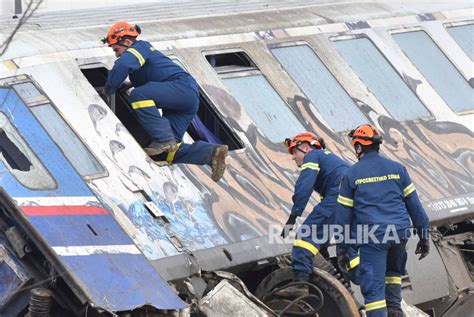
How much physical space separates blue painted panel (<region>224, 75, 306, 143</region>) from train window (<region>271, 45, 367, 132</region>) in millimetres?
497

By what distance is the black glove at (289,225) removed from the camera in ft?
44.0

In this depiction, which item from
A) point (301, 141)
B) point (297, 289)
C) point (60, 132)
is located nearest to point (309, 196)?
point (301, 141)

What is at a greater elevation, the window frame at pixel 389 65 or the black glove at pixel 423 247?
the window frame at pixel 389 65

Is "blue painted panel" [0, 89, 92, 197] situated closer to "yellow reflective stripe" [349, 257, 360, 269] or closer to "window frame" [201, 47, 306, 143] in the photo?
"yellow reflective stripe" [349, 257, 360, 269]

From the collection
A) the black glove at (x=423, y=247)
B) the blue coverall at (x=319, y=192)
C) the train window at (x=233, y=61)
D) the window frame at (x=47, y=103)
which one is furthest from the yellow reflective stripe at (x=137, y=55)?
the black glove at (x=423, y=247)

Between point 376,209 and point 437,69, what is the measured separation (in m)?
4.85

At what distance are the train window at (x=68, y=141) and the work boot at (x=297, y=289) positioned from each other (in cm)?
194

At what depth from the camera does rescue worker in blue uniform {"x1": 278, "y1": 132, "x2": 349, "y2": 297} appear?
13094 millimetres

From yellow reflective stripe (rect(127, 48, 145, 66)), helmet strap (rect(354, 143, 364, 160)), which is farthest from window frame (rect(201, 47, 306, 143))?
helmet strap (rect(354, 143, 364, 160))

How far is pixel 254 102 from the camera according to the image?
15.2 m

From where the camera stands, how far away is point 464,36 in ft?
59.8

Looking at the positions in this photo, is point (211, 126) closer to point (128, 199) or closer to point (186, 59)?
point (186, 59)

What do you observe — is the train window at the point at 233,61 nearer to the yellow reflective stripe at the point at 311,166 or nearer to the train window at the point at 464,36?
the yellow reflective stripe at the point at 311,166

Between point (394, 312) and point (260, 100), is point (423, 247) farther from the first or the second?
point (260, 100)
